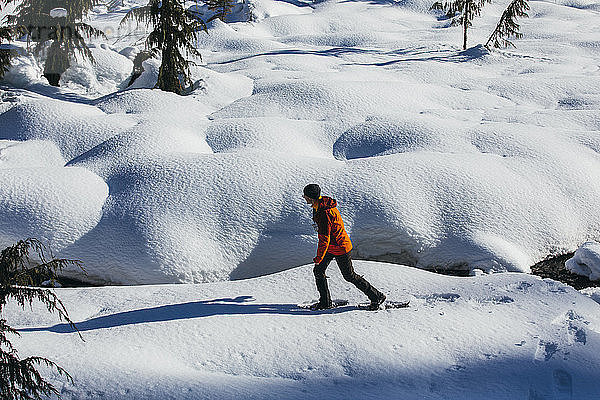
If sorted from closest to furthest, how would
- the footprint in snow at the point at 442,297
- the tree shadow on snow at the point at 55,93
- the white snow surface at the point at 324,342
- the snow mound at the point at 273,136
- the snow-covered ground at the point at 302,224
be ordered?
the white snow surface at the point at 324,342, the snow-covered ground at the point at 302,224, the footprint in snow at the point at 442,297, the snow mound at the point at 273,136, the tree shadow on snow at the point at 55,93

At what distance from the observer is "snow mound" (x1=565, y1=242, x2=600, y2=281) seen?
659 cm

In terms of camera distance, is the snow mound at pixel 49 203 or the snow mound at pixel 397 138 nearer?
the snow mound at pixel 49 203

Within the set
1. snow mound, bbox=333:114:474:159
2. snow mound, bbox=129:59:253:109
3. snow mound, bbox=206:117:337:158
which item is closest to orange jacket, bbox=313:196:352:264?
snow mound, bbox=206:117:337:158

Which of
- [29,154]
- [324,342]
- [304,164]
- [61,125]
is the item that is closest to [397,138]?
[304,164]

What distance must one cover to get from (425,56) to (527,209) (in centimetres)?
1079

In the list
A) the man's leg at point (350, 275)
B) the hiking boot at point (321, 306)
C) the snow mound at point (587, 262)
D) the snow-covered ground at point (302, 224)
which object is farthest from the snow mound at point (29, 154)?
the snow mound at point (587, 262)

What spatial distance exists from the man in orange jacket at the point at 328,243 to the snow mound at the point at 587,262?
10.7 feet

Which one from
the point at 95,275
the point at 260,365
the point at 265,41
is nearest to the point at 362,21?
the point at 265,41

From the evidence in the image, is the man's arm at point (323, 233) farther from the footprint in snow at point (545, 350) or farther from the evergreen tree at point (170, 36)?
the evergreen tree at point (170, 36)

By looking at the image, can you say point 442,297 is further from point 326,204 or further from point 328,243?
point 326,204

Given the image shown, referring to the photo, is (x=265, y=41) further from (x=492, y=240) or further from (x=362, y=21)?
(x=492, y=240)

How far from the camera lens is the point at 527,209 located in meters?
7.51

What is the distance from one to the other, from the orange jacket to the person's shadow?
76 centimetres

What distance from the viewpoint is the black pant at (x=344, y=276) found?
16.8ft
